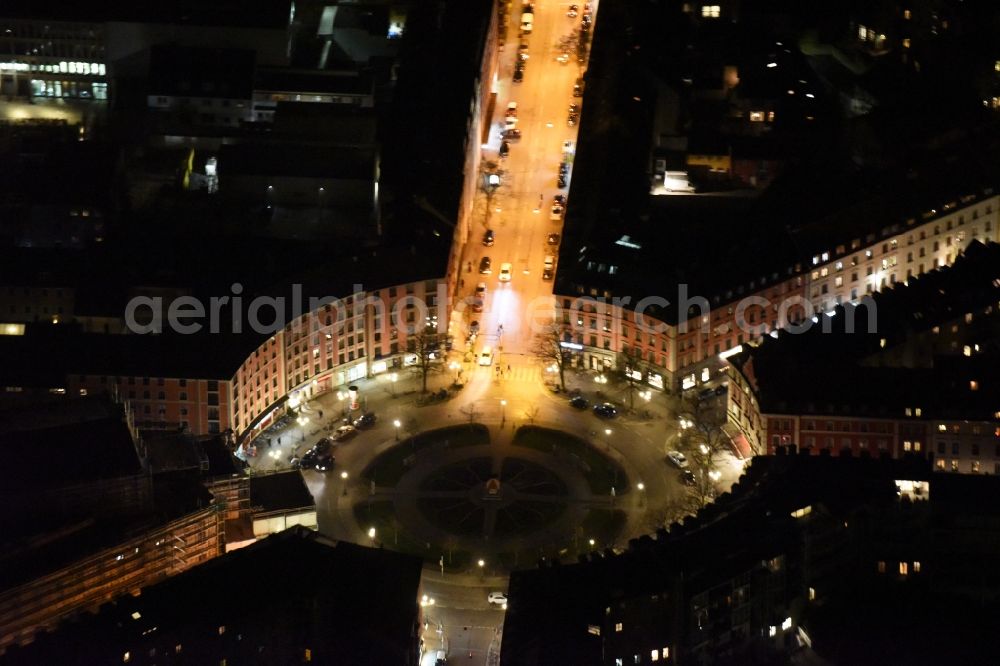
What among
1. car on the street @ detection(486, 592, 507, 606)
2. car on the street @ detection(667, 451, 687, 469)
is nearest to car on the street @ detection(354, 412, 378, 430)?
car on the street @ detection(667, 451, 687, 469)

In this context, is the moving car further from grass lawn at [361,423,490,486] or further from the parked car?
the parked car

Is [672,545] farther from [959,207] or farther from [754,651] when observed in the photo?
[959,207]

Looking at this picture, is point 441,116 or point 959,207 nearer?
point 959,207

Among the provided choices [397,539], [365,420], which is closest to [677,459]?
[397,539]

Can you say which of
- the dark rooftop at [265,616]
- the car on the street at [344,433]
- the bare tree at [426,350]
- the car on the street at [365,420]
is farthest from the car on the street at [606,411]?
the dark rooftop at [265,616]

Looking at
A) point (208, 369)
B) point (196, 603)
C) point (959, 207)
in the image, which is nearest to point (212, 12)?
point (208, 369)

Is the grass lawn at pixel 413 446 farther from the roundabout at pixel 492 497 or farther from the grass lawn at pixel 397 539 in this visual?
the grass lawn at pixel 397 539
